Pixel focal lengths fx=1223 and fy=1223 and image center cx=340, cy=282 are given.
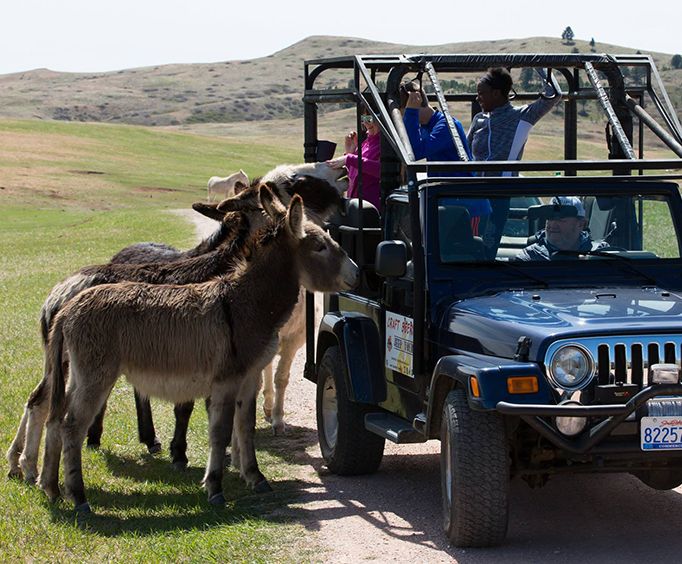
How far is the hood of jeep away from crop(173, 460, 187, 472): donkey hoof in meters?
2.79

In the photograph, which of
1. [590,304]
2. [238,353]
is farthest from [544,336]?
[238,353]

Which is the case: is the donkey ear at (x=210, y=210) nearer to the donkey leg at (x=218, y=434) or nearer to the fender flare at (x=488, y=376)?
the donkey leg at (x=218, y=434)

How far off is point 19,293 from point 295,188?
42.2 feet

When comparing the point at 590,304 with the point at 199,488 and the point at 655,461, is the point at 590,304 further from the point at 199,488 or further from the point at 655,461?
the point at 199,488

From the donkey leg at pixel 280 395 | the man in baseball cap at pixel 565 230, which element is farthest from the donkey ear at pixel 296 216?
the donkey leg at pixel 280 395

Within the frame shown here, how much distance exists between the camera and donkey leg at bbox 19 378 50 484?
8.64 meters

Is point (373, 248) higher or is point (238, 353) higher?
point (373, 248)

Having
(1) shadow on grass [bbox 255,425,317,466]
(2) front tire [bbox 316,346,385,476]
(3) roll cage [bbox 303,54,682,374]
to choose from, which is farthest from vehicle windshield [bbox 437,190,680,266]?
(1) shadow on grass [bbox 255,425,317,466]

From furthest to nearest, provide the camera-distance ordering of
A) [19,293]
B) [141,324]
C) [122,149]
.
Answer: [122,149]
[19,293]
[141,324]

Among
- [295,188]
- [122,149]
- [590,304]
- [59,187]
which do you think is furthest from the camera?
[122,149]

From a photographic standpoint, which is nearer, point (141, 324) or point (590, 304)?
point (590, 304)

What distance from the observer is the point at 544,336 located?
636cm

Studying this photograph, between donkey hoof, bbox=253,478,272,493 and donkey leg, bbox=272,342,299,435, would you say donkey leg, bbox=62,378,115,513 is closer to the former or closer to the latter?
donkey hoof, bbox=253,478,272,493

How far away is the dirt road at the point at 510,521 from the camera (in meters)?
6.68
